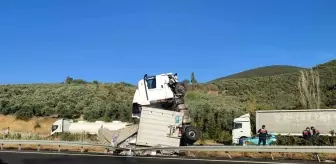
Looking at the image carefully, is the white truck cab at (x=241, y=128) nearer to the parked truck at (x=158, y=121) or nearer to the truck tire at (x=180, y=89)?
the truck tire at (x=180, y=89)

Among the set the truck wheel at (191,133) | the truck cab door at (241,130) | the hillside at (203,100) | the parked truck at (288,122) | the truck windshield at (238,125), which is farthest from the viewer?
the hillside at (203,100)

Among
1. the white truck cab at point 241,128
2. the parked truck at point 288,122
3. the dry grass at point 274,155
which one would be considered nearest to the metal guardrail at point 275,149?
the dry grass at point 274,155

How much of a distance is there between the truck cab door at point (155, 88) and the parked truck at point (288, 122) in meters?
8.59

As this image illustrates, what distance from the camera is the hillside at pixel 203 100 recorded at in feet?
147

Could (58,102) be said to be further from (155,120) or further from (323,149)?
(323,149)

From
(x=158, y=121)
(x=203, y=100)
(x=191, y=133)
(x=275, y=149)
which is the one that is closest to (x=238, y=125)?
(x=191, y=133)

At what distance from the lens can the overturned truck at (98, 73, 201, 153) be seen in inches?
971

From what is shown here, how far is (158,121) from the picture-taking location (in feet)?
81.6

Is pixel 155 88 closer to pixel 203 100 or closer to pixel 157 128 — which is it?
pixel 157 128

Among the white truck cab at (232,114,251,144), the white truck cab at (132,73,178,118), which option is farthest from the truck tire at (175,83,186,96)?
the white truck cab at (232,114,251,144)

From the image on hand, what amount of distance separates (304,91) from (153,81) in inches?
833

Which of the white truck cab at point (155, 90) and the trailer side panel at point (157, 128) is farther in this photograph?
the white truck cab at point (155, 90)

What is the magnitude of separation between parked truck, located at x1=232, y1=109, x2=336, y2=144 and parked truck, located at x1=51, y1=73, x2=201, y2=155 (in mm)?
8119

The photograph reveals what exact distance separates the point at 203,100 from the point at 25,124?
21856 mm
